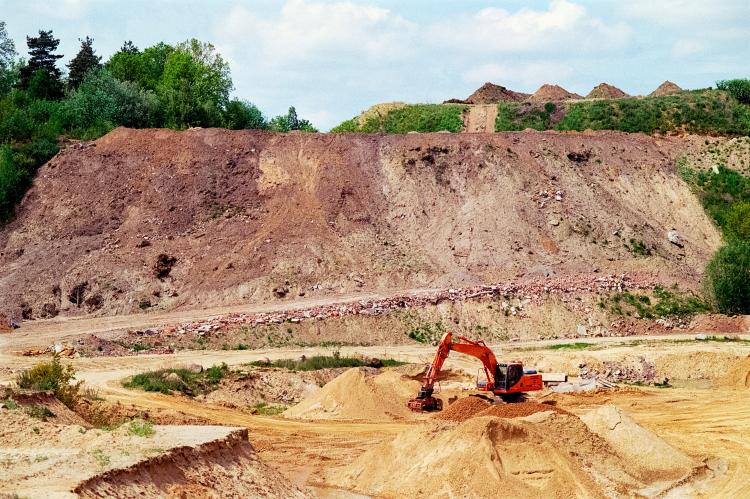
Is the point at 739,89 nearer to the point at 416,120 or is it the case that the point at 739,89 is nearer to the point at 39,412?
the point at 416,120

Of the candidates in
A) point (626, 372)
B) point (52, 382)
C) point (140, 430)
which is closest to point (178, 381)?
point (52, 382)

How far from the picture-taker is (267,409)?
34.6 metres

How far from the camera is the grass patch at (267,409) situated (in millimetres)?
33656

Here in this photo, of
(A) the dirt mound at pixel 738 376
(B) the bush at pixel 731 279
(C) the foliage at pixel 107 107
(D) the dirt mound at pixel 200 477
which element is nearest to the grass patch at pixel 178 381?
(D) the dirt mound at pixel 200 477

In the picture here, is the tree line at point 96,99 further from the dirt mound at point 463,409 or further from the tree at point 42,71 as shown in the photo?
the dirt mound at point 463,409

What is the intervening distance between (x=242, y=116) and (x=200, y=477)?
60939 mm

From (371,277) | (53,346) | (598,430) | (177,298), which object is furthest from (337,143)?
(598,430)

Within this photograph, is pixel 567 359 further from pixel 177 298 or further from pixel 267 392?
pixel 177 298

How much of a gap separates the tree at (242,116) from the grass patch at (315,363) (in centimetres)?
3734

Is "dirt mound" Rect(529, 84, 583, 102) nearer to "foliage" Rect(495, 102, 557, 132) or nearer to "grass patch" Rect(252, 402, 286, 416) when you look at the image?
"foliage" Rect(495, 102, 557, 132)

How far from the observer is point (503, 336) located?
1914 inches

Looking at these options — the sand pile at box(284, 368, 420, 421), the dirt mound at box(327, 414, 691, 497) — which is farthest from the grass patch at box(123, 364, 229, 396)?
the dirt mound at box(327, 414, 691, 497)

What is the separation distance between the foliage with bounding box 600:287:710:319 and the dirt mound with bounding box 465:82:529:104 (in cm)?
4735

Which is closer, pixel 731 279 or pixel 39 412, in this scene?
pixel 39 412
